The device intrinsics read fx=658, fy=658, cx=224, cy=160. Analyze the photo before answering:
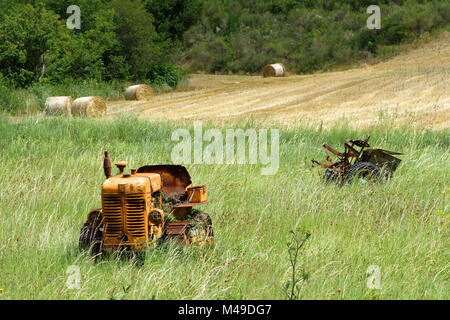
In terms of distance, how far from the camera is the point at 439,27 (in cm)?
3228

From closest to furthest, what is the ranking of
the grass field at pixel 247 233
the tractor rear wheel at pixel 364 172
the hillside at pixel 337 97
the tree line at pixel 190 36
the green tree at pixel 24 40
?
1. the grass field at pixel 247 233
2. the tractor rear wheel at pixel 364 172
3. the hillside at pixel 337 97
4. the green tree at pixel 24 40
5. the tree line at pixel 190 36

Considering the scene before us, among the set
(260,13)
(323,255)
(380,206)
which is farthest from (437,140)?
(260,13)

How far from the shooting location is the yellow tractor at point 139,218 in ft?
17.8

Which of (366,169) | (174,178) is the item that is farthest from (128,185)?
(366,169)

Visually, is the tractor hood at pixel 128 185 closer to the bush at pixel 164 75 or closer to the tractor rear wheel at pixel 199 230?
the tractor rear wheel at pixel 199 230

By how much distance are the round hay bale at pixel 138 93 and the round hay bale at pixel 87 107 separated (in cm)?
494

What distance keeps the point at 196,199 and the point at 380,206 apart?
2472 millimetres

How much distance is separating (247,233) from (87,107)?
15254mm

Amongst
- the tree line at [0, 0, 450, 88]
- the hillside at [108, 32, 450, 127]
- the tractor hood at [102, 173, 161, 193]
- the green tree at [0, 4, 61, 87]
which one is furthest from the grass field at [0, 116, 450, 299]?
the tree line at [0, 0, 450, 88]

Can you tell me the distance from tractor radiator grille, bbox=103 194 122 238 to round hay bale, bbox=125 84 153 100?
21264 mm

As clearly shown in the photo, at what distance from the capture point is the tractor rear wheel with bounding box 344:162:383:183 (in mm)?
8938

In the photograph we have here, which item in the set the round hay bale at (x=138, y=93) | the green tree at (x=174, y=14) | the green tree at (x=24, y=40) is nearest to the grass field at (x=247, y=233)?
the green tree at (x=24, y=40)
